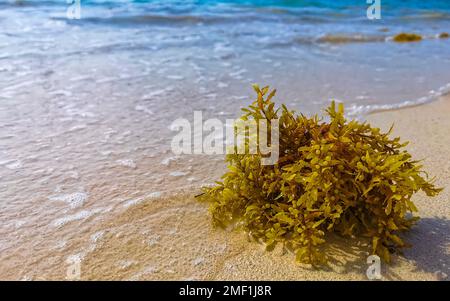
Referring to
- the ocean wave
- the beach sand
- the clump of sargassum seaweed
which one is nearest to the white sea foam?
the beach sand

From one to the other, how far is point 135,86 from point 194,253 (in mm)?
3013

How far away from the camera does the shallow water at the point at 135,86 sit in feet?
9.25

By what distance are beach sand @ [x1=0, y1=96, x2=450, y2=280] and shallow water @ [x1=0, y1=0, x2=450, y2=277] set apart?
117mm

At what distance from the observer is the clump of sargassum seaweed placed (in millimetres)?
2078

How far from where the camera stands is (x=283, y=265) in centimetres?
212

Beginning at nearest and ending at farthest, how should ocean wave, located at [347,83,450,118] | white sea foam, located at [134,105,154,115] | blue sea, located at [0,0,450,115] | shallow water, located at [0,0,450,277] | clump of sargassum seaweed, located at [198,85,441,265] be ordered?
1. clump of sargassum seaweed, located at [198,85,441,265]
2. shallow water, located at [0,0,450,277]
3. white sea foam, located at [134,105,154,115]
4. ocean wave, located at [347,83,450,118]
5. blue sea, located at [0,0,450,115]

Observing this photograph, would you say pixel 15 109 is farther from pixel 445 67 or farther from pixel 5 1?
pixel 5 1

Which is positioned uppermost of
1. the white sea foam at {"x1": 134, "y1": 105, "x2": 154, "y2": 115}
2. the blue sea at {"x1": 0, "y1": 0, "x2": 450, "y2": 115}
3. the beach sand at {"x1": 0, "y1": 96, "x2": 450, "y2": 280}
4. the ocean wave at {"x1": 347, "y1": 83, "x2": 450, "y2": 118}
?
the blue sea at {"x1": 0, "y1": 0, "x2": 450, "y2": 115}

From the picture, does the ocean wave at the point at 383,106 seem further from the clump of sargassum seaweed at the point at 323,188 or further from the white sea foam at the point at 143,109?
the clump of sargassum seaweed at the point at 323,188

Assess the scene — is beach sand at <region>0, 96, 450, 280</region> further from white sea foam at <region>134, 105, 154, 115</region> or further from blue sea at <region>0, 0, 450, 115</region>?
blue sea at <region>0, 0, 450, 115</region>

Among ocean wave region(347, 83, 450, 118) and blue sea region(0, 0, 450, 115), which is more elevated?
blue sea region(0, 0, 450, 115)

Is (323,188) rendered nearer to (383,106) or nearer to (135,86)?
(383,106)

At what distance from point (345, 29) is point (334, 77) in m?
5.04

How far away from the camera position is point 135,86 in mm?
4938
